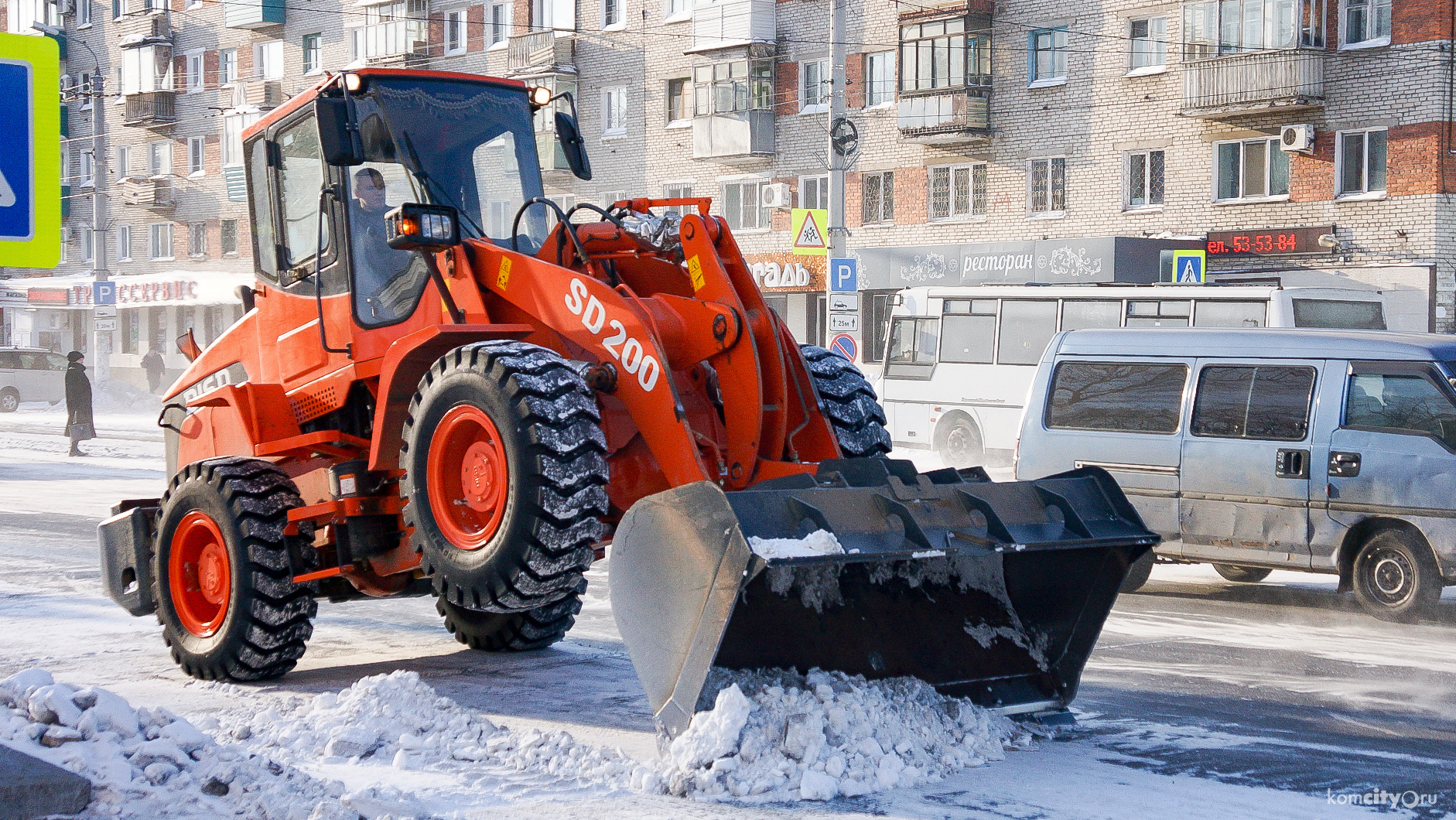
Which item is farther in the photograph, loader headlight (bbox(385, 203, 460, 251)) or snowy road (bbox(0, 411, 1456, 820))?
loader headlight (bbox(385, 203, 460, 251))

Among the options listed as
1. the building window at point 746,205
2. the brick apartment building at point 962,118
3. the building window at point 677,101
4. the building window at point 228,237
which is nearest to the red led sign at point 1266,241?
the brick apartment building at point 962,118

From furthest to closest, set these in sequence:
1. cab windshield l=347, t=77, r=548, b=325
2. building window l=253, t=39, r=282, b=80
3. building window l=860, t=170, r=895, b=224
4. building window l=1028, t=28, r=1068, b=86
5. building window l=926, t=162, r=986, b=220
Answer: building window l=253, t=39, r=282, b=80 → building window l=860, t=170, r=895, b=224 → building window l=926, t=162, r=986, b=220 → building window l=1028, t=28, r=1068, b=86 → cab windshield l=347, t=77, r=548, b=325

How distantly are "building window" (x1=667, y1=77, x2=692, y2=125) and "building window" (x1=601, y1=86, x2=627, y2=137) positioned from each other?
1.56m

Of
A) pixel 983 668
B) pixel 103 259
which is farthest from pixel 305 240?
pixel 103 259

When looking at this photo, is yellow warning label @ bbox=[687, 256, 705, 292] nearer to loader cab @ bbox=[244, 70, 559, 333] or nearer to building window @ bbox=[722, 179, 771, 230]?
loader cab @ bbox=[244, 70, 559, 333]

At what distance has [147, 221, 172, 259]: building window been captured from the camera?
54.7 metres

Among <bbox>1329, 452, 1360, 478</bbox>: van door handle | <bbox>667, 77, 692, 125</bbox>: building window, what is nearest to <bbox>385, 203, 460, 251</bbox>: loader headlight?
<bbox>1329, 452, 1360, 478</bbox>: van door handle

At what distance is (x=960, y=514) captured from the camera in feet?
18.7

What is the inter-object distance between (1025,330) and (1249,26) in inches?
452

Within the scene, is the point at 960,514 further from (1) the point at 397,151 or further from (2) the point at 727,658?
(1) the point at 397,151

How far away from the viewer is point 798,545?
17.1ft

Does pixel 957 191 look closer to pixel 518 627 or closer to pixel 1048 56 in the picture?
pixel 1048 56

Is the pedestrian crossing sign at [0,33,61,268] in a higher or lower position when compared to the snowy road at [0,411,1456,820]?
higher

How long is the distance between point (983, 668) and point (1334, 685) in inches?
91.4
